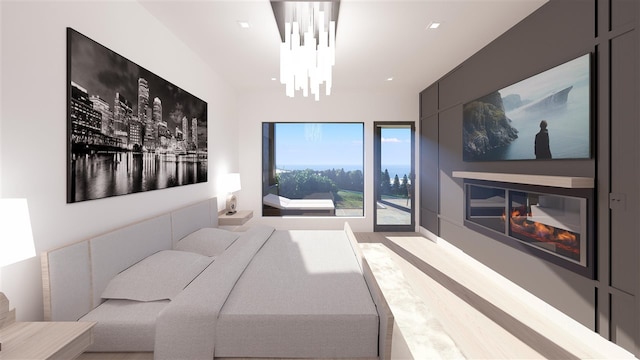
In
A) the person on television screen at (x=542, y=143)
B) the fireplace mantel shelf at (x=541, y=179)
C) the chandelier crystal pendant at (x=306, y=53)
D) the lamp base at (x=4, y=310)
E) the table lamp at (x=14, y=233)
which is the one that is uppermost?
the chandelier crystal pendant at (x=306, y=53)

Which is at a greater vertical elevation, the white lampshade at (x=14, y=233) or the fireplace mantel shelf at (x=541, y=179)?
the fireplace mantel shelf at (x=541, y=179)

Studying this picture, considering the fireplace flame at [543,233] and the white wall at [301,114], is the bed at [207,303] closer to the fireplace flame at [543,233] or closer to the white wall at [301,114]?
the fireplace flame at [543,233]

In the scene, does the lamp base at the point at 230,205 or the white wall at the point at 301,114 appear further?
the white wall at the point at 301,114

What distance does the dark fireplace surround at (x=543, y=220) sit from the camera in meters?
2.14

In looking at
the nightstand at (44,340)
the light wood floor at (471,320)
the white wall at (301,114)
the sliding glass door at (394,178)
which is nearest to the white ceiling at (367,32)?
the white wall at (301,114)

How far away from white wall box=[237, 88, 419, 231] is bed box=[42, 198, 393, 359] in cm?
317

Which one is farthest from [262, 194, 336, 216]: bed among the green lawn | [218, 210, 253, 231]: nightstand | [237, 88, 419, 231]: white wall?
[218, 210, 253, 231]: nightstand

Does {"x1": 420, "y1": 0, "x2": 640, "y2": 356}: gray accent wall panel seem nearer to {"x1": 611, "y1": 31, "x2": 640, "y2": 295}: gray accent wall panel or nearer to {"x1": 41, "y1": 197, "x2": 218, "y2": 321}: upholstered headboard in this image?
{"x1": 611, "y1": 31, "x2": 640, "y2": 295}: gray accent wall panel

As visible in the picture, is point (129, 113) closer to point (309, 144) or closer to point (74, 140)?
point (74, 140)

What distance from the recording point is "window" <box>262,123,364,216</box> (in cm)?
570

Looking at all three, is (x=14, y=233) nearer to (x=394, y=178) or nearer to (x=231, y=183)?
(x=231, y=183)

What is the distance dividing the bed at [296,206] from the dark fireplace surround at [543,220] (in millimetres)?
2933

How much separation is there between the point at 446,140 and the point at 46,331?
189 inches

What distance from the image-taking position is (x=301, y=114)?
549cm
